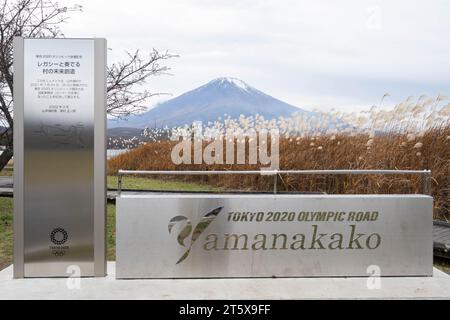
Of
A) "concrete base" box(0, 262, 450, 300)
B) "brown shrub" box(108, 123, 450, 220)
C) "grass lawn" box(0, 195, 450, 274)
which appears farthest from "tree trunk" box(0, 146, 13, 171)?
"concrete base" box(0, 262, 450, 300)

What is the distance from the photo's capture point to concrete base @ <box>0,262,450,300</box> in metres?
3.58

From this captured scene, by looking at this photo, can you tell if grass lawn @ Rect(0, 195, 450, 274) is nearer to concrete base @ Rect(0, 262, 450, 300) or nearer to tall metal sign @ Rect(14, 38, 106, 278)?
concrete base @ Rect(0, 262, 450, 300)

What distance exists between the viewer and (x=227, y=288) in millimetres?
3748

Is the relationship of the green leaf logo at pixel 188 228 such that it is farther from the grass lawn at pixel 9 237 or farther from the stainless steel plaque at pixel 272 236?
the grass lawn at pixel 9 237

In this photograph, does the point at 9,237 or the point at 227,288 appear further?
the point at 9,237

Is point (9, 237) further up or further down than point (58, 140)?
further down

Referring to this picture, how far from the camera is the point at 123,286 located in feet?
12.5

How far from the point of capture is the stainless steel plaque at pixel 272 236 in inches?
158

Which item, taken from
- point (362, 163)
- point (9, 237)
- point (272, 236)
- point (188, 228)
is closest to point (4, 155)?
point (9, 237)

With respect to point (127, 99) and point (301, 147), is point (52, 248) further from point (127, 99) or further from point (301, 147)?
point (301, 147)

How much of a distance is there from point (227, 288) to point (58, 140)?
1724 mm

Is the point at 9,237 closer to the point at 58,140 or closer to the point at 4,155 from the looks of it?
the point at 4,155
